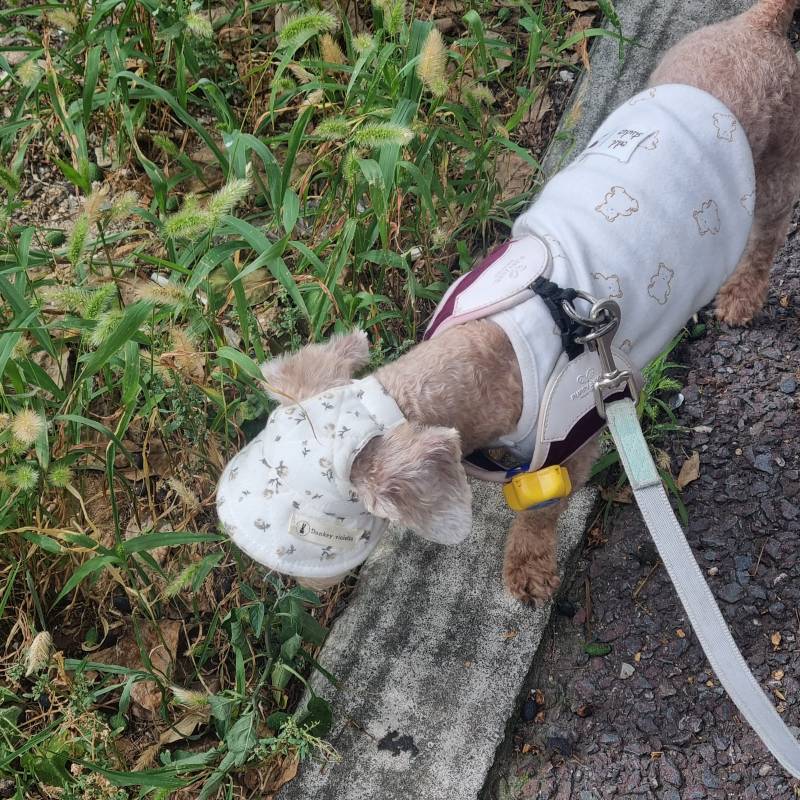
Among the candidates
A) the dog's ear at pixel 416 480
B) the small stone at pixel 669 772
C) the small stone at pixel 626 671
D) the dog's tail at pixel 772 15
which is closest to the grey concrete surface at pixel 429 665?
the small stone at pixel 626 671

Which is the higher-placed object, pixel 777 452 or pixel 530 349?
pixel 530 349

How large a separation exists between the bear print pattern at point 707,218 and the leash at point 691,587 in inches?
18.7

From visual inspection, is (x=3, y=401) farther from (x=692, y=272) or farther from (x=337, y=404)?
(x=692, y=272)

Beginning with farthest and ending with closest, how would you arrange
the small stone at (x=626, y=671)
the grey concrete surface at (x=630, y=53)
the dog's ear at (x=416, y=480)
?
the grey concrete surface at (x=630, y=53), the small stone at (x=626, y=671), the dog's ear at (x=416, y=480)

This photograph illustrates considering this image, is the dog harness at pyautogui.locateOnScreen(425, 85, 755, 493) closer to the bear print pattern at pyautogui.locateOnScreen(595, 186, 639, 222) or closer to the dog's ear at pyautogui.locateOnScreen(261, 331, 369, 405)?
the bear print pattern at pyautogui.locateOnScreen(595, 186, 639, 222)

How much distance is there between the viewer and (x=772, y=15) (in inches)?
88.5

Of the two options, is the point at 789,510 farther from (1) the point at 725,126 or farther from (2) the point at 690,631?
(1) the point at 725,126

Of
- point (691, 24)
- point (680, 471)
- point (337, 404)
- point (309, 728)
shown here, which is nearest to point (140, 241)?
point (337, 404)

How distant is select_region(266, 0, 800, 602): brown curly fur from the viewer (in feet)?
A: 5.42

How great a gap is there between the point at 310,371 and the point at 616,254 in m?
0.77

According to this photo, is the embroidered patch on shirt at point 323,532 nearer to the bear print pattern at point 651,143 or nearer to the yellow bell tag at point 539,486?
the yellow bell tag at point 539,486

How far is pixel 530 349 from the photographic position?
184 centimetres

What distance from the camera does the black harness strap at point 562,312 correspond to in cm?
180

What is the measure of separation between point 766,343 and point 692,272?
2.79 ft
